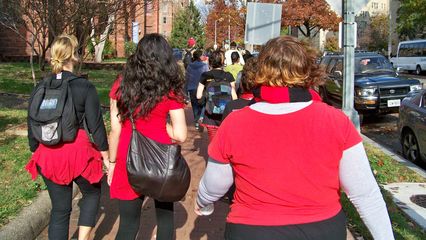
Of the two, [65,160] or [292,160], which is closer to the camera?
[292,160]

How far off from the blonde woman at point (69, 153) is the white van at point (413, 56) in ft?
119

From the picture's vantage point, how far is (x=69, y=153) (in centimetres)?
366

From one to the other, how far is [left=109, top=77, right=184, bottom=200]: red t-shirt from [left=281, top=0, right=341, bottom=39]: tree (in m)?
53.4

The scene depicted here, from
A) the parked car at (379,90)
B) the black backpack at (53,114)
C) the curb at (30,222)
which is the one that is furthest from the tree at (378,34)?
the black backpack at (53,114)

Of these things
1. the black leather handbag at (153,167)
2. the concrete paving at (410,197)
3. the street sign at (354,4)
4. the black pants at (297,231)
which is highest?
the street sign at (354,4)

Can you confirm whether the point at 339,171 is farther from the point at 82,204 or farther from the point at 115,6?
the point at 115,6

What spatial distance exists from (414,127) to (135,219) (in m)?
6.45

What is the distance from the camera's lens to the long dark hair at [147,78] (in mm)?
3404

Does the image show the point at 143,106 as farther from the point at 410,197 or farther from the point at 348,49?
the point at 348,49

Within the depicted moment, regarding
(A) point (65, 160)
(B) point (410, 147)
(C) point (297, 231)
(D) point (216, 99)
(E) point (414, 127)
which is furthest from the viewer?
(B) point (410, 147)

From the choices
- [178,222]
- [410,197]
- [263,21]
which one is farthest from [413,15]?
[178,222]

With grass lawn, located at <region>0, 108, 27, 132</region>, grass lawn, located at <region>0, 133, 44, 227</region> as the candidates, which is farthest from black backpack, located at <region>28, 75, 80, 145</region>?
grass lawn, located at <region>0, 108, 27, 132</region>

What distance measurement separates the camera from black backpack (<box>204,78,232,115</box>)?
619 cm

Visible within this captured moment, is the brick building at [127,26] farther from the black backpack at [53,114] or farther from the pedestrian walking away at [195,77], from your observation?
the black backpack at [53,114]
